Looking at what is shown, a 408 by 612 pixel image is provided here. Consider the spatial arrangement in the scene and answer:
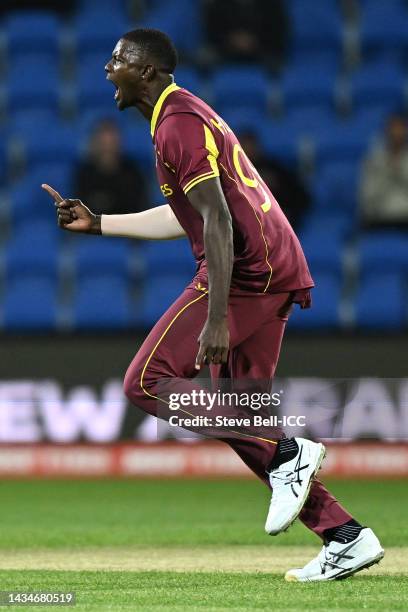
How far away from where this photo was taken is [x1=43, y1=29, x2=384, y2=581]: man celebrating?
4730mm

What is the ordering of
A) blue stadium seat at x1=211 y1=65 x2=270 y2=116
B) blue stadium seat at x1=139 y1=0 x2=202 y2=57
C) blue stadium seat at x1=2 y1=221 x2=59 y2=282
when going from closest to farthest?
blue stadium seat at x1=2 y1=221 x2=59 y2=282
blue stadium seat at x1=211 y1=65 x2=270 y2=116
blue stadium seat at x1=139 y1=0 x2=202 y2=57

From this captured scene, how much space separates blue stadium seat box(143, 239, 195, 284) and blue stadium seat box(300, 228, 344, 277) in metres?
0.92

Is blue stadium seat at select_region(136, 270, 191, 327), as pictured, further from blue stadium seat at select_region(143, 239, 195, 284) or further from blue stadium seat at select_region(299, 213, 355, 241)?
blue stadium seat at select_region(299, 213, 355, 241)

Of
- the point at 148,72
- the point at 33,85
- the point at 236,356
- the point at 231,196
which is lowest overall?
the point at 236,356

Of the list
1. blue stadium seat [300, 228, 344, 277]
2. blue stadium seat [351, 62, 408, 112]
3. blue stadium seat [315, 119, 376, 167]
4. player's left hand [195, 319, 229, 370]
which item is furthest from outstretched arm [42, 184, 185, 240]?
blue stadium seat [351, 62, 408, 112]

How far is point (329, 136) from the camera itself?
11.5 m

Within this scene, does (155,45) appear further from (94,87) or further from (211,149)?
(94,87)

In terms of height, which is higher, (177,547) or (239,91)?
(239,91)

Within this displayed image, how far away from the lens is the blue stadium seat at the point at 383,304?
33.2 ft

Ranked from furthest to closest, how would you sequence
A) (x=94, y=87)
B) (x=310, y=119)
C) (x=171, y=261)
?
(x=94, y=87)
(x=310, y=119)
(x=171, y=261)

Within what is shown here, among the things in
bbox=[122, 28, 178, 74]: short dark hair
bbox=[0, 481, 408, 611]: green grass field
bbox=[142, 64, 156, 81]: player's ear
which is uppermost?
bbox=[122, 28, 178, 74]: short dark hair

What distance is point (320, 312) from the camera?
10.2m

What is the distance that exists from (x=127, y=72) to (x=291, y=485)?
1616 mm

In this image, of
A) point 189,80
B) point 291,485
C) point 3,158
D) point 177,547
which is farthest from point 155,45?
point 3,158
